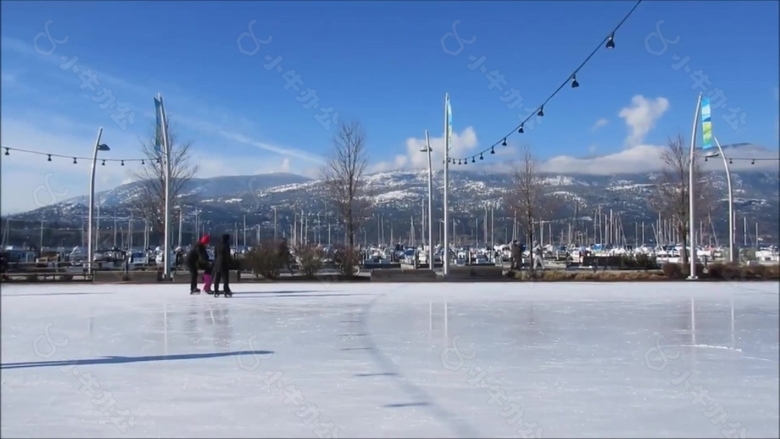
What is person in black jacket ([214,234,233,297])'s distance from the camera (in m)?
18.2

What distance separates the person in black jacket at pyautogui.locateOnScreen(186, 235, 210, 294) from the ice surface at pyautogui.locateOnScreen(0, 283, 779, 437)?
14.7ft

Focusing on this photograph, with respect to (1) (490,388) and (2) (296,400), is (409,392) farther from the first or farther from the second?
(2) (296,400)

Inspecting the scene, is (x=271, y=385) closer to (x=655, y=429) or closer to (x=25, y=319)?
(x=655, y=429)

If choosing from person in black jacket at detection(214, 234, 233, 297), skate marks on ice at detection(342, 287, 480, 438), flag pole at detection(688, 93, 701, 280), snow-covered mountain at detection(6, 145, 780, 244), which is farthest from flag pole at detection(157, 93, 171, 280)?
flag pole at detection(688, 93, 701, 280)

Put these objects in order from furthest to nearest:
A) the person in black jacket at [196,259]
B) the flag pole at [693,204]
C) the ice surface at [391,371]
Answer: the flag pole at [693,204]
the person in black jacket at [196,259]
the ice surface at [391,371]

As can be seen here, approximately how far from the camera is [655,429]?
17.4 ft

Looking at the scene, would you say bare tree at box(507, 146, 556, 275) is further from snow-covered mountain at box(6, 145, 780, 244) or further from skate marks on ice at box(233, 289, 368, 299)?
skate marks on ice at box(233, 289, 368, 299)

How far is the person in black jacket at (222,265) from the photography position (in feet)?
59.7

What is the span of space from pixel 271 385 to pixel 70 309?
9.37m

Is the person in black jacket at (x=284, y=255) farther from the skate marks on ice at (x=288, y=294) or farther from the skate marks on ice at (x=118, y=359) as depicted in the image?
the skate marks on ice at (x=118, y=359)

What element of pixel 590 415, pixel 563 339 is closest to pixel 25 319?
pixel 563 339

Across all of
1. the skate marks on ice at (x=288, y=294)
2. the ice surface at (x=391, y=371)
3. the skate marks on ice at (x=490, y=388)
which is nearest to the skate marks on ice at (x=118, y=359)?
the ice surface at (x=391, y=371)

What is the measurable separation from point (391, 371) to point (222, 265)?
1161 cm

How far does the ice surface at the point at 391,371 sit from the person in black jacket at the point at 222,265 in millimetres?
3663
